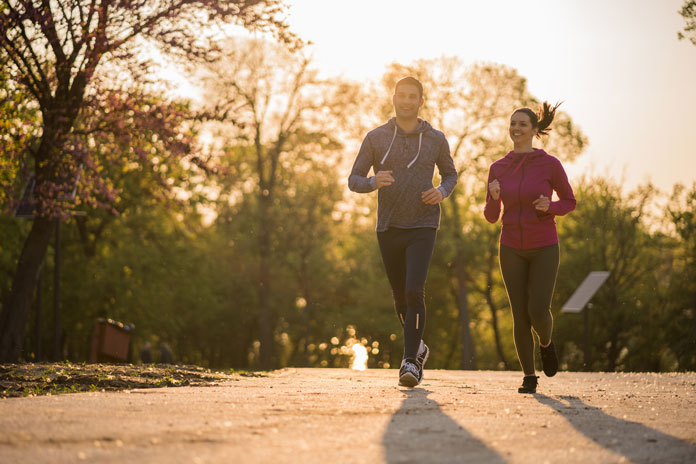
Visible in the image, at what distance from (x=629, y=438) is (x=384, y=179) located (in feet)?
11.6

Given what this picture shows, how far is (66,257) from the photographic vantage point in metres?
35.7

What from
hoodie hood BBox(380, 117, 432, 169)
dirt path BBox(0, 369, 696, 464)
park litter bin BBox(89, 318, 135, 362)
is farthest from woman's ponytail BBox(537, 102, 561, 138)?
park litter bin BBox(89, 318, 135, 362)

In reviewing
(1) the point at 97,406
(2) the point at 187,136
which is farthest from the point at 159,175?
(1) the point at 97,406

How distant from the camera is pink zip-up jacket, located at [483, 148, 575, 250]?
25.6 feet

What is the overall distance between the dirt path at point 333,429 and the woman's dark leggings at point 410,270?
43.8 inches

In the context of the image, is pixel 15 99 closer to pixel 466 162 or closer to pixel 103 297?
pixel 103 297

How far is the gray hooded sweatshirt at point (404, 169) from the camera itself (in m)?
8.16

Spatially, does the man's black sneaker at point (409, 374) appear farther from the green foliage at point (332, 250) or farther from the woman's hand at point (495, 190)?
the green foliage at point (332, 250)

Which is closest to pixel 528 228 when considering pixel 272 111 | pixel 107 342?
pixel 107 342

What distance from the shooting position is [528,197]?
309 inches

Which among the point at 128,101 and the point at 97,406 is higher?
the point at 128,101

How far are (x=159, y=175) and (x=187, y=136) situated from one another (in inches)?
82.1

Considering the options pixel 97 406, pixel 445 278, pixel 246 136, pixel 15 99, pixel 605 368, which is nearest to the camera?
pixel 97 406

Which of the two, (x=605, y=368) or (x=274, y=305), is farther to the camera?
(x=274, y=305)
